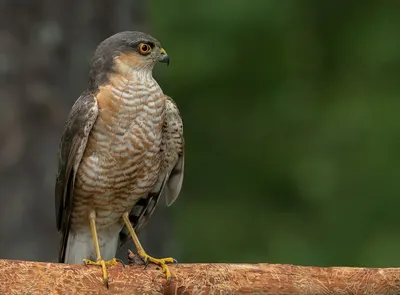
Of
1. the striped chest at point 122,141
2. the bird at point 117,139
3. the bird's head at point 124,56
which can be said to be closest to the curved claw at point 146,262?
the bird at point 117,139

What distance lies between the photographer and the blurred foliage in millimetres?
10453

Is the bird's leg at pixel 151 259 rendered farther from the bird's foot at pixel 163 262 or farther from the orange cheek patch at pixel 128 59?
the orange cheek patch at pixel 128 59

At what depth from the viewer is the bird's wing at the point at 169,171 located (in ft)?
18.7

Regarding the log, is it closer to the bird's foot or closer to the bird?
the bird's foot

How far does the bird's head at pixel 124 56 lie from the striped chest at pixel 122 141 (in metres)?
0.06

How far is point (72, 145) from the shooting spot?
5465 millimetres

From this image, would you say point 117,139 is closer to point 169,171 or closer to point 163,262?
point 169,171

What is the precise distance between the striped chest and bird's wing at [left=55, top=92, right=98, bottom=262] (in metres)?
0.04

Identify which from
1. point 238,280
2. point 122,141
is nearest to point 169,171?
point 122,141

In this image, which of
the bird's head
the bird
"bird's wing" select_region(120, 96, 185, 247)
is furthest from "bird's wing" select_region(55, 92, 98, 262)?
"bird's wing" select_region(120, 96, 185, 247)

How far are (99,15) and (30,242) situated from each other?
1.72 metres

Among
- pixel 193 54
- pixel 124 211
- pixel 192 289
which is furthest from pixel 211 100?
pixel 192 289

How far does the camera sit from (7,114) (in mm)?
7672

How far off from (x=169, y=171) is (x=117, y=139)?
52 cm
